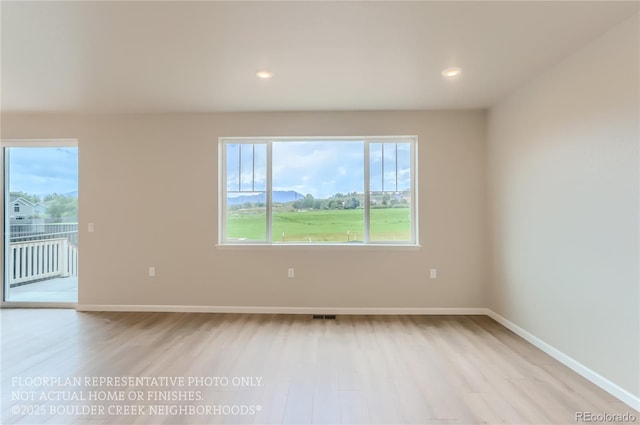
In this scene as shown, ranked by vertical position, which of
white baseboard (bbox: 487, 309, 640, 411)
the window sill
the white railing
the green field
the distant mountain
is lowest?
white baseboard (bbox: 487, 309, 640, 411)

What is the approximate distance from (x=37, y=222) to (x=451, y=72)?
528cm

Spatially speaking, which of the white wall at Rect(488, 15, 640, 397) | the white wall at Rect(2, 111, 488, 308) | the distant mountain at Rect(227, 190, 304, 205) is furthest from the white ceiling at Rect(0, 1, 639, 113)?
the distant mountain at Rect(227, 190, 304, 205)

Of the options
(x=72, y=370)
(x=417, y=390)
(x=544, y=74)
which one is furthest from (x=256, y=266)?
(x=544, y=74)

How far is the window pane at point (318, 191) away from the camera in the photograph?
3.88 m

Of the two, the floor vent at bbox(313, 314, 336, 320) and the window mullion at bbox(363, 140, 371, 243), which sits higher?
the window mullion at bbox(363, 140, 371, 243)

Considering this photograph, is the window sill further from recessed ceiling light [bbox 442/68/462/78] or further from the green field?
recessed ceiling light [bbox 442/68/462/78]

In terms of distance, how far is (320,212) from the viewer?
3912 mm

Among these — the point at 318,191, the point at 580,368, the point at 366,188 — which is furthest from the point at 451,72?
the point at 580,368

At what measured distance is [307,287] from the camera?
3.74m

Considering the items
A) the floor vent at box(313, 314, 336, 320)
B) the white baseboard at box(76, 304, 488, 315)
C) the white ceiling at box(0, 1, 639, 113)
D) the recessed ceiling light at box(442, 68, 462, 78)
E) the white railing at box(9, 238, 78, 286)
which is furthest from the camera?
the white railing at box(9, 238, 78, 286)

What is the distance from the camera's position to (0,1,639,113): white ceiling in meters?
1.82

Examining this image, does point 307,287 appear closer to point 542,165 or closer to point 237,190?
point 237,190

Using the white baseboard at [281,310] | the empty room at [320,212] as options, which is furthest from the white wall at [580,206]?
the white baseboard at [281,310]

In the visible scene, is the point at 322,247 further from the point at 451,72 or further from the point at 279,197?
the point at 451,72
